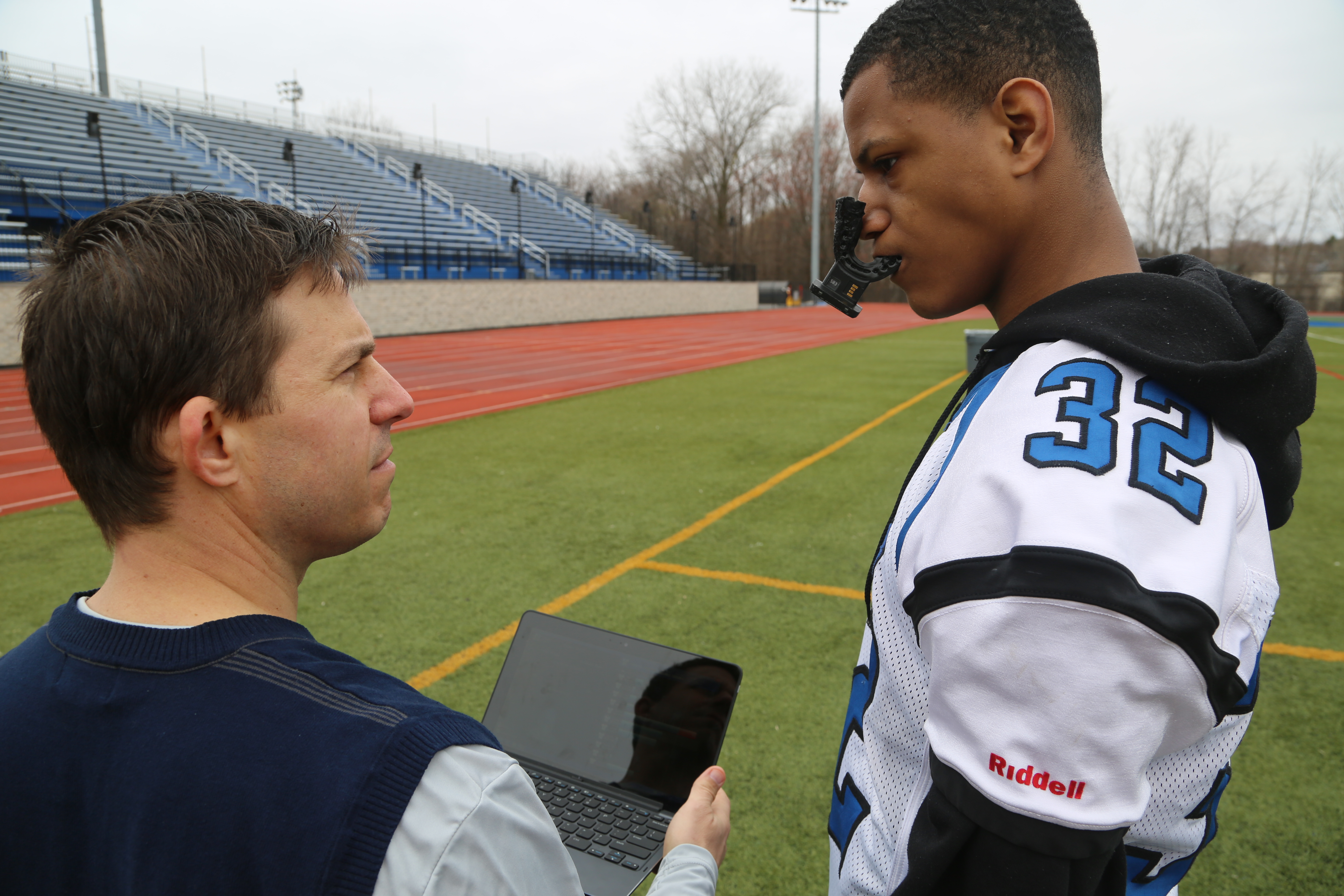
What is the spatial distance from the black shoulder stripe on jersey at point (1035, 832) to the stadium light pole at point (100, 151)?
63.3 ft

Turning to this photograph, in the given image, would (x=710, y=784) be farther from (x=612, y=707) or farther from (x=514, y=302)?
(x=514, y=302)

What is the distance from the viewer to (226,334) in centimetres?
96

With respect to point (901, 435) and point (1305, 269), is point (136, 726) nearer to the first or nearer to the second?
point (901, 435)

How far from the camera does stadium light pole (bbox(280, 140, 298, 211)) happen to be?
20.9 metres

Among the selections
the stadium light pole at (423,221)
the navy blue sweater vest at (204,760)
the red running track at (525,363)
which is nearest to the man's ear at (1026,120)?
the navy blue sweater vest at (204,760)

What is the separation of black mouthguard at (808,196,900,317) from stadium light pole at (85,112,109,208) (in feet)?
61.0

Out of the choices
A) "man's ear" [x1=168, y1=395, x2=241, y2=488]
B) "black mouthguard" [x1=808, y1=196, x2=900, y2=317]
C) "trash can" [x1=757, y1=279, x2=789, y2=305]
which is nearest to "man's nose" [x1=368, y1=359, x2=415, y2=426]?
"man's ear" [x1=168, y1=395, x2=241, y2=488]

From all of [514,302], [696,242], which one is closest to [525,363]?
[514,302]

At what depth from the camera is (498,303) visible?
2405cm

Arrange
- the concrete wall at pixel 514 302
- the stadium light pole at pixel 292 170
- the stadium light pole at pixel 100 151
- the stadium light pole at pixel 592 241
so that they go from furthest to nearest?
1. the stadium light pole at pixel 592 241
2. the stadium light pole at pixel 292 170
3. the concrete wall at pixel 514 302
4. the stadium light pole at pixel 100 151

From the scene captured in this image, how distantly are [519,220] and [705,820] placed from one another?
31741 mm

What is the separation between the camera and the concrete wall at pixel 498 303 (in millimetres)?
19750

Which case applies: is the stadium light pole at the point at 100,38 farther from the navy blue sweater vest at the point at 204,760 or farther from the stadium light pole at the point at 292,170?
the navy blue sweater vest at the point at 204,760

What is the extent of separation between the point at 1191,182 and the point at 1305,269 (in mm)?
7711
